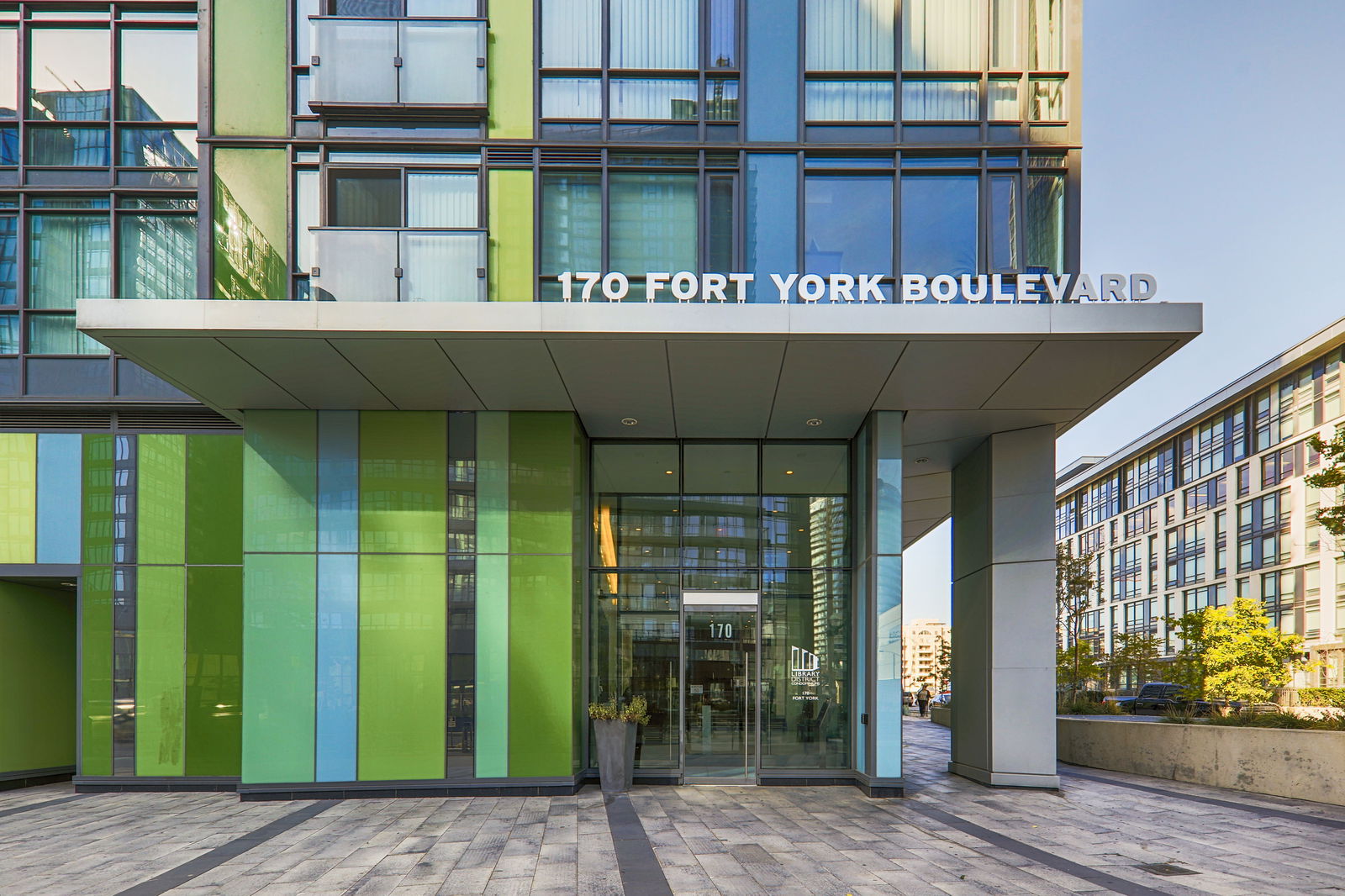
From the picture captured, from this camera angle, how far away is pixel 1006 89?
12797 mm

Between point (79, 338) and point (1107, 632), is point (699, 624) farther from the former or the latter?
point (1107, 632)

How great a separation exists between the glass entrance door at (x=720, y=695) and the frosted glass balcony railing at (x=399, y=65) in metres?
8.06

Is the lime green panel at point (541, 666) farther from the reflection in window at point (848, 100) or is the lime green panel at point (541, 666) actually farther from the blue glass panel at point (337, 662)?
the reflection in window at point (848, 100)

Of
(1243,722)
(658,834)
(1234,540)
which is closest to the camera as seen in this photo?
(658,834)

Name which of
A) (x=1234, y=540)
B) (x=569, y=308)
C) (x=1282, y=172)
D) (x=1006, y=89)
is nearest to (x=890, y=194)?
(x=1006, y=89)

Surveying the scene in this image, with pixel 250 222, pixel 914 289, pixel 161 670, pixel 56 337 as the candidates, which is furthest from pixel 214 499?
pixel 914 289

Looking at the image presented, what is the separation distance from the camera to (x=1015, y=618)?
14188 mm

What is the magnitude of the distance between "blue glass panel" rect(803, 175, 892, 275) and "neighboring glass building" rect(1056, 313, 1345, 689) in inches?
1389

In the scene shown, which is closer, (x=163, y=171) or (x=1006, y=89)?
(x=1006, y=89)

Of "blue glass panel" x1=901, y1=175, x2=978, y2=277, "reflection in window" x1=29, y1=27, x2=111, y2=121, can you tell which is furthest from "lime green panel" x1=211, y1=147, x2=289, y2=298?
"blue glass panel" x1=901, y1=175, x2=978, y2=277

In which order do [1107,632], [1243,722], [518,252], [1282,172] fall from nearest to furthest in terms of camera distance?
[518,252], [1243,722], [1282,172], [1107,632]

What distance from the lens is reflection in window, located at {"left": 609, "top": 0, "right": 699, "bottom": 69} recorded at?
1297 centimetres

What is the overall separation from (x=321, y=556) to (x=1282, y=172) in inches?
2038

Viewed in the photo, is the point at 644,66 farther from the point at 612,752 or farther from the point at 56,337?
the point at 56,337
